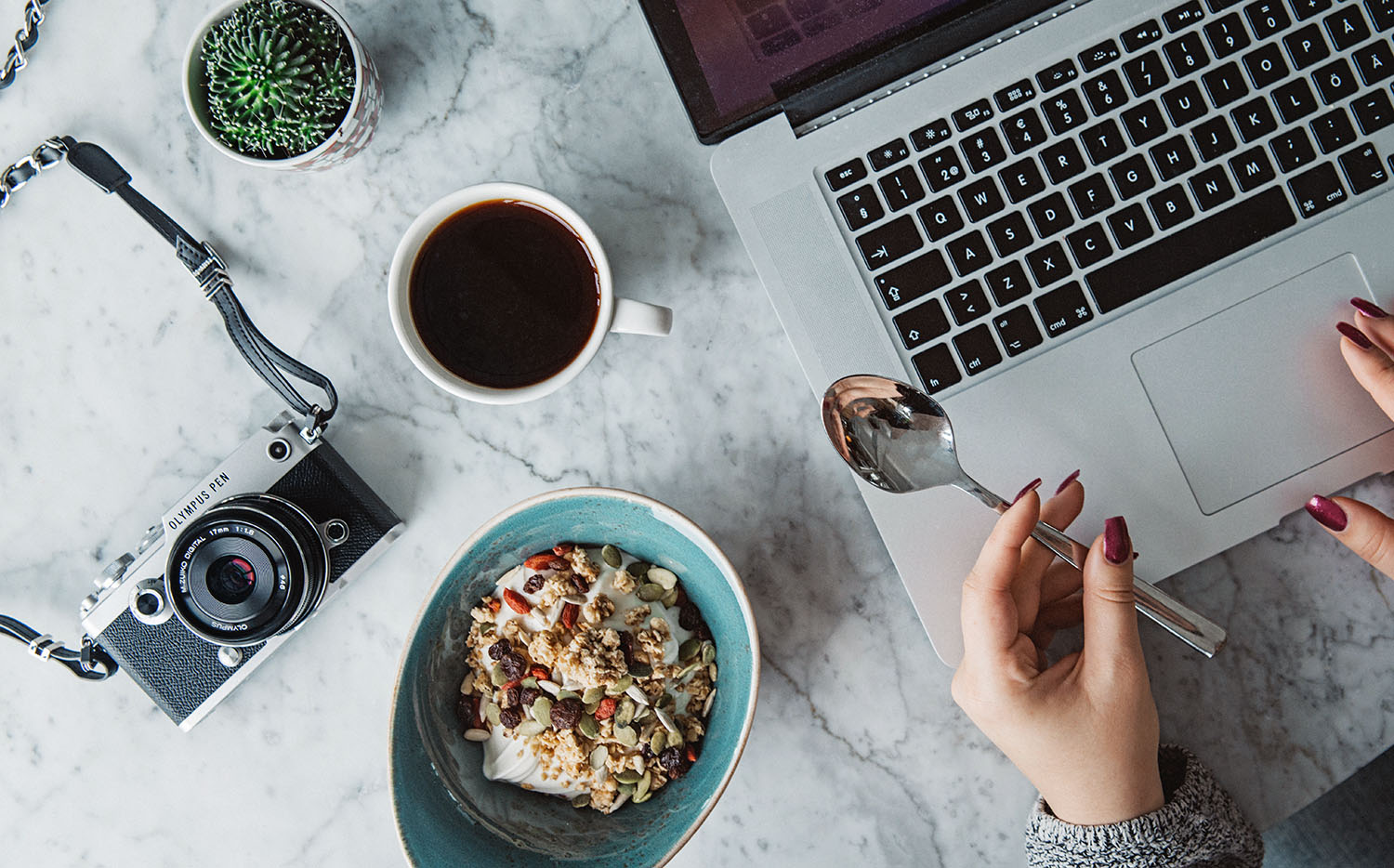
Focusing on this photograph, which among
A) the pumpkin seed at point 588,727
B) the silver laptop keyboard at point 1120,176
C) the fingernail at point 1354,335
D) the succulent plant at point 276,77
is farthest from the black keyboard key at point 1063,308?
the succulent plant at point 276,77

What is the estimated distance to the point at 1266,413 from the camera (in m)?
0.75

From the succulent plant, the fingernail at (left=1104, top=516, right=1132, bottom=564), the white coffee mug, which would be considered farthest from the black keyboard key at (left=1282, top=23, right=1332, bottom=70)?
the succulent plant

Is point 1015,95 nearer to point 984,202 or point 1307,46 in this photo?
point 984,202

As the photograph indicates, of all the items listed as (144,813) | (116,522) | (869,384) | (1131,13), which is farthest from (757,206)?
(144,813)

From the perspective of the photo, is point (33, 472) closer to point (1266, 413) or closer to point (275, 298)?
point (275, 298)

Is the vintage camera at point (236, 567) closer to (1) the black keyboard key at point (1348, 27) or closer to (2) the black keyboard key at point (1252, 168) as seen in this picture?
(2) the black keyboard key at point (1252, 168)

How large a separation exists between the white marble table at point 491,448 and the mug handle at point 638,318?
0.41 ft

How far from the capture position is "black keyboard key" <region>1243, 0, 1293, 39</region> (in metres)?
0.74

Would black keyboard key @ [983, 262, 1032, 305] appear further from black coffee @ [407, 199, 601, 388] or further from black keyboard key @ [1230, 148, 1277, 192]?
black coffee @ [407, 199, 601, 388]

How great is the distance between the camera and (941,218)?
29.0 inches

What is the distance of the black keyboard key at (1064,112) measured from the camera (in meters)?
0.74

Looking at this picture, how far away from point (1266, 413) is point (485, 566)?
2.17 ft

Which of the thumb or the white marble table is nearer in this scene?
the thumb

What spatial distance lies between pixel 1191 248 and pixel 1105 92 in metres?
0.14
